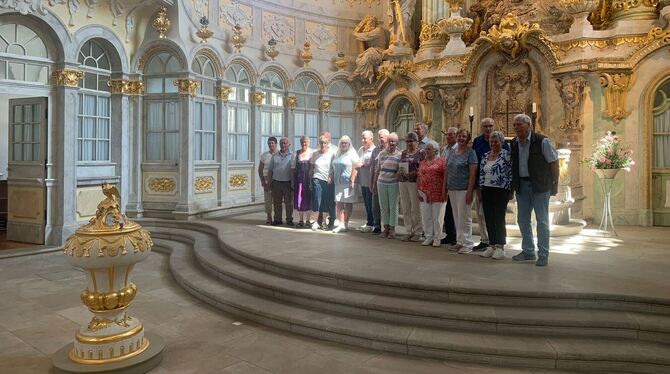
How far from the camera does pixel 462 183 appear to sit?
6023 millimetres

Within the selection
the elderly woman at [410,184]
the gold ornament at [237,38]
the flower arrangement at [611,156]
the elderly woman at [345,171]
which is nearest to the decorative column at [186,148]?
the gold ornament at [237,38]

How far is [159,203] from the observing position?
977 cm

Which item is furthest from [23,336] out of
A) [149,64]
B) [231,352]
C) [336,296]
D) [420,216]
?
[149,64]

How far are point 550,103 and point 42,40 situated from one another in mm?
9289

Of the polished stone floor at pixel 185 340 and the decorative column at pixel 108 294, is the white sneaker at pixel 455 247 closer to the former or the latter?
the polished stone floor at pixel 185 340

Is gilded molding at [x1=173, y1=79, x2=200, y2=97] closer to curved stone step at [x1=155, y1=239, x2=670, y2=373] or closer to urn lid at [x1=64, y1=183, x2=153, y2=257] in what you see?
curved stone step at [x1=155, y1=239, x2=670, y2=373]

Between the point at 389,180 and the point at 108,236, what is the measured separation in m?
4.09

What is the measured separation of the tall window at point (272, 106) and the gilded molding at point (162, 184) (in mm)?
2591

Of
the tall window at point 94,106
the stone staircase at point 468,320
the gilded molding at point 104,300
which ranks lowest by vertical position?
the stone staircase at point 468,320

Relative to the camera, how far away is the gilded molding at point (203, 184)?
9.87m

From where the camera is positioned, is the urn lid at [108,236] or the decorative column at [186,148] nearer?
the urn lid at [108,236]

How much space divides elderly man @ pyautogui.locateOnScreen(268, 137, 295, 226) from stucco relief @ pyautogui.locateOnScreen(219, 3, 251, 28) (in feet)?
13.0

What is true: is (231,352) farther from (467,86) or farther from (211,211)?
(467,86)

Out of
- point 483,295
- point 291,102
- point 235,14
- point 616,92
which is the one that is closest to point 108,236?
point 483,295
